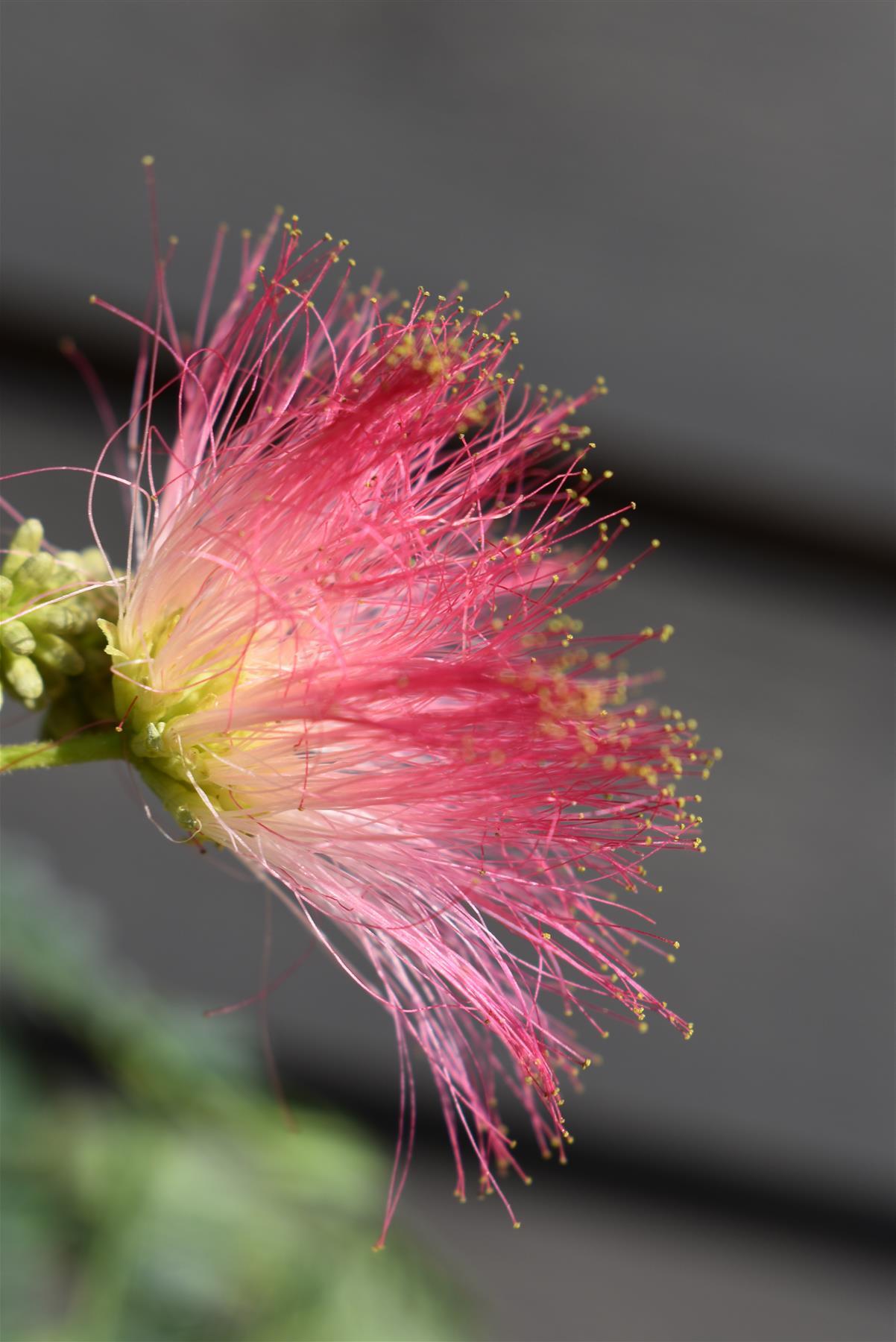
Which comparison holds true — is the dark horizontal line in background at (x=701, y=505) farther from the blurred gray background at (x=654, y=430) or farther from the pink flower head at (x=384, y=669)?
the pink flower head at (x=384, y=669)

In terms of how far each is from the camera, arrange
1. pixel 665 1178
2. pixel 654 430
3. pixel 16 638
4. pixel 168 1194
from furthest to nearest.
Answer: pixel 665 1178
pixel 654 430
pixel 168 1194
pixel 16 638

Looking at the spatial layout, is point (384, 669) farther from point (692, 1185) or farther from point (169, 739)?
point (692, 1185)

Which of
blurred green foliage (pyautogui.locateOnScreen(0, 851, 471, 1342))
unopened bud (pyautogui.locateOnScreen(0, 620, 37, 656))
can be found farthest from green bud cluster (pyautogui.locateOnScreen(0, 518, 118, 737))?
blurred green foliage (pyautogui.locateOnScreen(0, 851, 471, 1342))

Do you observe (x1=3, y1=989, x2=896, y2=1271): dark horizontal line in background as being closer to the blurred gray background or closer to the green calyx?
the blurred gray background

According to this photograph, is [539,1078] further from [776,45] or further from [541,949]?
[776,45]

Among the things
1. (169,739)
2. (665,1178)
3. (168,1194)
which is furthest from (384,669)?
(665,1178)

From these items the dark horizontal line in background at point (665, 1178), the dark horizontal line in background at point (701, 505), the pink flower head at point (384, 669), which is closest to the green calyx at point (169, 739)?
the pink flower head at point (384, 669)
